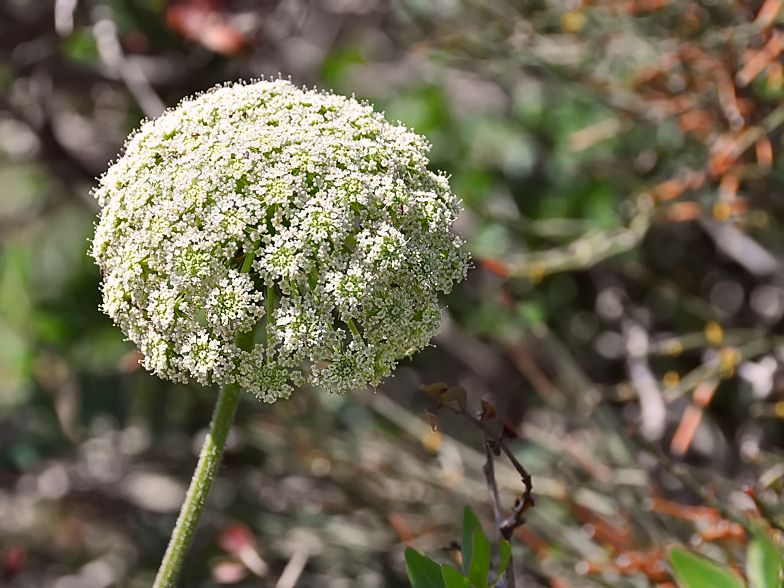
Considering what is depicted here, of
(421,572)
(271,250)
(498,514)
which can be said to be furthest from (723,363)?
(271,250)

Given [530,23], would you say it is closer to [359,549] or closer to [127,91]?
[127,91]

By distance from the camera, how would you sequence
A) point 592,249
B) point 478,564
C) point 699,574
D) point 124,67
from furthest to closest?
1. point 124,67
2. point 592,249
3. point 478,564
4. point 699,574

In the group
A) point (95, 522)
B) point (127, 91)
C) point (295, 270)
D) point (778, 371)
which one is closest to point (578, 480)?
point (778, 371)

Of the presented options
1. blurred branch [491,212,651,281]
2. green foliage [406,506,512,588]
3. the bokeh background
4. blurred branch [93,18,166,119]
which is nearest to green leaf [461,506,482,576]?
green foliage [406,506,512,588]

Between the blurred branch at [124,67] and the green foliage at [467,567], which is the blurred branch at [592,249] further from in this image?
the blurred branch at [124,67]

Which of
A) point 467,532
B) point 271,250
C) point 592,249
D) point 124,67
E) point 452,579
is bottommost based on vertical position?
point 452,579

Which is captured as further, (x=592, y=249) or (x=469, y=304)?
(x=469, y=304)

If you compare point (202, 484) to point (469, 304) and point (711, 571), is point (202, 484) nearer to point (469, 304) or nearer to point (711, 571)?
point (711, 571)

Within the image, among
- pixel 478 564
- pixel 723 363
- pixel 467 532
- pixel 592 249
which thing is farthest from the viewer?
pixel 592 249

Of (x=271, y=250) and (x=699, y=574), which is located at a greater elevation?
(x=271, y=250)
